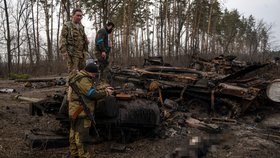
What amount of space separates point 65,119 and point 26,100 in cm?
439

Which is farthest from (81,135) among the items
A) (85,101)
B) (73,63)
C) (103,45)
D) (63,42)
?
(103,45)

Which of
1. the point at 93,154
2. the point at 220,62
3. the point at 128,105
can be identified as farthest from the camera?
the point at 220,62

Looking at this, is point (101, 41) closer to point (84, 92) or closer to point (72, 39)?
point (72, 39)

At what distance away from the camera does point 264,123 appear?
310 inches

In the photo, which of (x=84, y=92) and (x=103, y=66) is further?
(x=103, y=66)

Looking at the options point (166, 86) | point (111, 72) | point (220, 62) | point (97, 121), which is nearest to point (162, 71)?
point (166, 86)

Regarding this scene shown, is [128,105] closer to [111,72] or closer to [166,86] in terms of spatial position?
[166,86]

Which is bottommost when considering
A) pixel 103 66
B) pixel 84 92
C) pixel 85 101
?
pixel 85 101

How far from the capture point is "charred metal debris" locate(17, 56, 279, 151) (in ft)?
19.4

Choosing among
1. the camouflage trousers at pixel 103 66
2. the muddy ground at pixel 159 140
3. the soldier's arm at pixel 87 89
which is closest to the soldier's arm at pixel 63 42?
the camouflage trousers at pixel 103 66

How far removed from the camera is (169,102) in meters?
8.30

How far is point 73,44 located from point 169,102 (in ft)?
10.4

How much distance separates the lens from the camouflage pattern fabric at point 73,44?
682 centimetres

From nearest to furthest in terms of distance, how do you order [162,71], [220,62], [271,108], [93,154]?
[93,154]
[271,108]
[162,71]
[220,62]
